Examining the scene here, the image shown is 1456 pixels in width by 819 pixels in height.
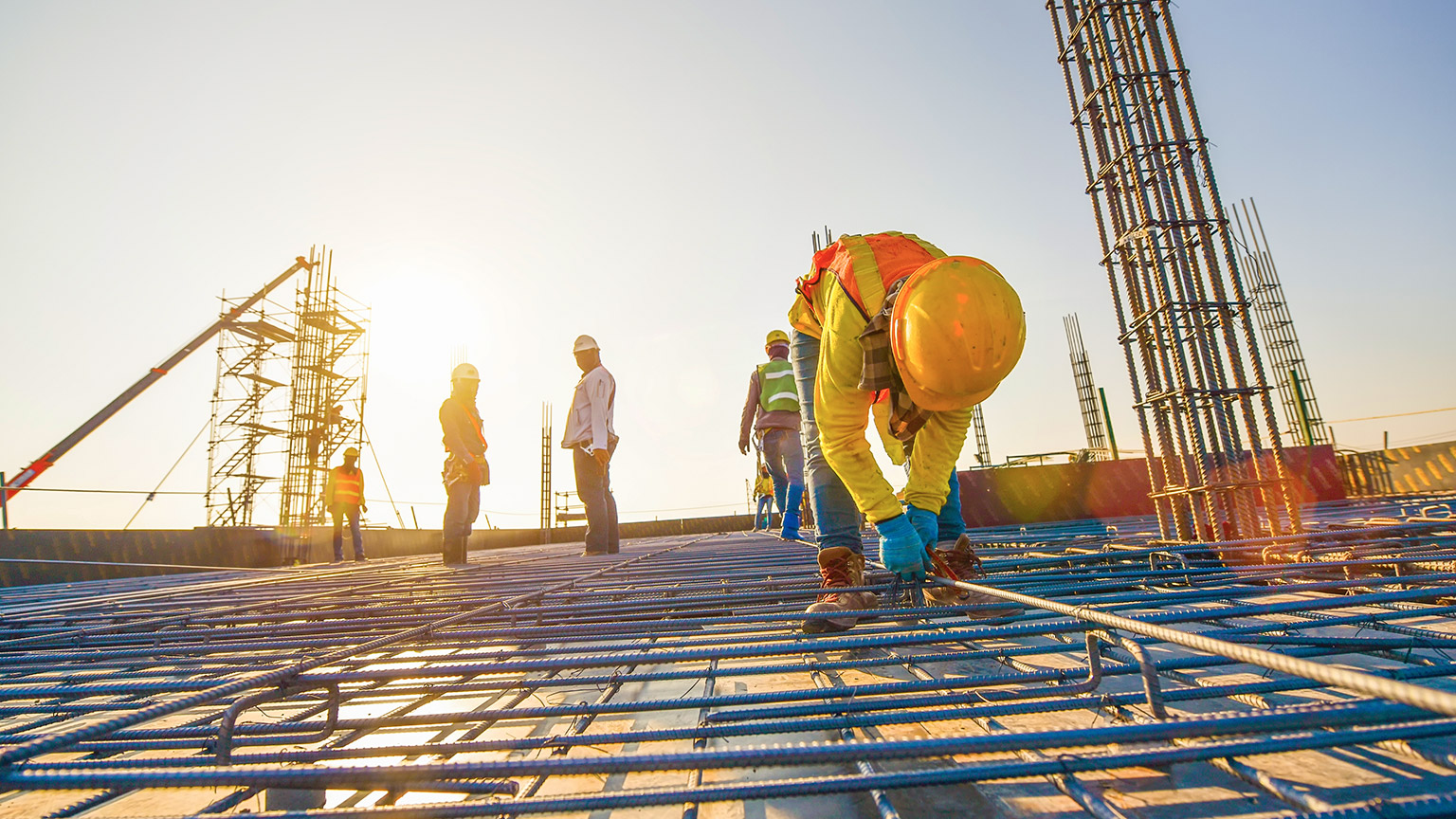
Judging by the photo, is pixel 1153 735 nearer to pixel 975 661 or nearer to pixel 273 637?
pixel 975 661

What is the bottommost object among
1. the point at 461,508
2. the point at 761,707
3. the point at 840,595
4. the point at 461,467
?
the point at 761,707

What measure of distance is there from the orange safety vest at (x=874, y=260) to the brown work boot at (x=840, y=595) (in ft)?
2.88

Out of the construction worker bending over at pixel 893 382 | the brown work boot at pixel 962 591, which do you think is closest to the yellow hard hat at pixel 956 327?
the construction worker bending over at pixel 893 382

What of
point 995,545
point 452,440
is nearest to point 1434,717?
point 995,545

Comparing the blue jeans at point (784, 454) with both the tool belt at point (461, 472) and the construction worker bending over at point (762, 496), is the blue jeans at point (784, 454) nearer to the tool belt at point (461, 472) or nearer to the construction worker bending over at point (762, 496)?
the tool belt at point (461, 472)

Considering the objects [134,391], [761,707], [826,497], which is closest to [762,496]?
[826,497]

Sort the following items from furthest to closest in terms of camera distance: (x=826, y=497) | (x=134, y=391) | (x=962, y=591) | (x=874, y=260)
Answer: (x=134, y=391), (x=826, y=497), (x=874, y=260), (x=962, y=591)

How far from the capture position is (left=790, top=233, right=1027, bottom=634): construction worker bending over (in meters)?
1.86

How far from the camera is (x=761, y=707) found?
1.31 m

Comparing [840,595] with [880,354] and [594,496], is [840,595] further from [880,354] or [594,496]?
[594,496]

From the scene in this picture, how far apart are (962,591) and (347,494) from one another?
1070 cm

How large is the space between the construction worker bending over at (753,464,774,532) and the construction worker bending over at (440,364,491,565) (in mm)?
4735

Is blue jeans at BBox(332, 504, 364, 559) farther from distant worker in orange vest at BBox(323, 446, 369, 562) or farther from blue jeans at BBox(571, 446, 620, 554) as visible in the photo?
blue jeans at BBox(571, 446, 620, 554)

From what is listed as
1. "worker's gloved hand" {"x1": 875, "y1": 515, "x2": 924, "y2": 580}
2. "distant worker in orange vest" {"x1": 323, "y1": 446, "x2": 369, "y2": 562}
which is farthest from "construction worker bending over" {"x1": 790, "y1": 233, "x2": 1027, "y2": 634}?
"distant worker in orange vest" {"x1": 323, "y1": 446, "x2": 369, "y2": 562}
